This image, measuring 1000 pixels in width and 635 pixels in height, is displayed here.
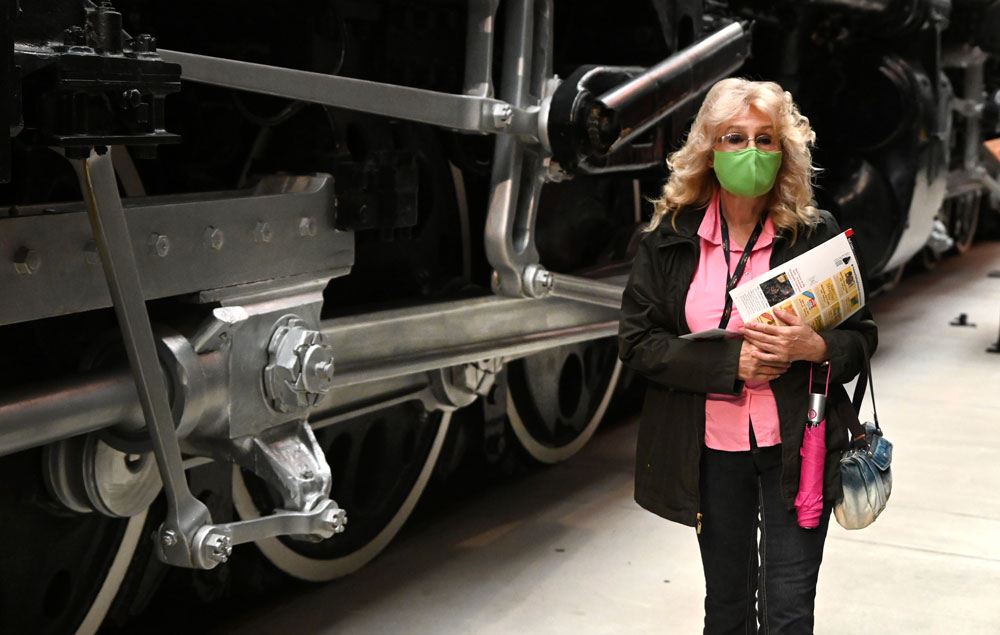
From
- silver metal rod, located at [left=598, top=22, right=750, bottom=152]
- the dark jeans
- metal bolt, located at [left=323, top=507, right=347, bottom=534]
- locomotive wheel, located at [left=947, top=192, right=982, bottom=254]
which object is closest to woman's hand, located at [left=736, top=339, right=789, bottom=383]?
the dark jeans

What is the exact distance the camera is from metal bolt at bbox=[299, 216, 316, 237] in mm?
2680

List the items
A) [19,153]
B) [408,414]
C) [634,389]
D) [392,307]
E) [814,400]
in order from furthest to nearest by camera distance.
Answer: [634,389] < [408,414] < [392,307] < [19,153] < [814,400]

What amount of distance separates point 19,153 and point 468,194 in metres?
1.56

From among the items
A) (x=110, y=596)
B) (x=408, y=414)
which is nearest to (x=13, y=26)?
(x=110, y=596)

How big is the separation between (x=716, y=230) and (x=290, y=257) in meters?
0.83

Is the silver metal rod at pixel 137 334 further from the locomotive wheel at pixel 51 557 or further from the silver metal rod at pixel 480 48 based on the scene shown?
the silver metal rod at pixel 480 48

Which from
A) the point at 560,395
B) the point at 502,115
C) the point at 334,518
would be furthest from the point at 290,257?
the point at 560,395

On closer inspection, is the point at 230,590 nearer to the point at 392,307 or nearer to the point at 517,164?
the point at 392,307

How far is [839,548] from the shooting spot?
149 inches

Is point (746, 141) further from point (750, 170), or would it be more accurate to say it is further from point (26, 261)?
point (26, 261)

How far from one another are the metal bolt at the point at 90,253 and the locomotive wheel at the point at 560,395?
214cm

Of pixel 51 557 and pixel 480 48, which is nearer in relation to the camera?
A: pixel 51 557

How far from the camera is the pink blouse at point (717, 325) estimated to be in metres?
2.39

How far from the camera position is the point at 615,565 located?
3.61 meters
